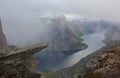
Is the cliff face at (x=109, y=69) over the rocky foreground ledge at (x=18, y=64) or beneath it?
over

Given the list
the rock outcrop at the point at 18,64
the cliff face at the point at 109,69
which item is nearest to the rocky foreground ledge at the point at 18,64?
the rock outcrop at the point at 18,64

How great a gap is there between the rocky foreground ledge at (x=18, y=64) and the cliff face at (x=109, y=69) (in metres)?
21.3

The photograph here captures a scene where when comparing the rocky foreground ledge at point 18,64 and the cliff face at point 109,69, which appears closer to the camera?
the cliff face at point 109,69

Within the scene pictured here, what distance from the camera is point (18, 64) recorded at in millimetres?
52156

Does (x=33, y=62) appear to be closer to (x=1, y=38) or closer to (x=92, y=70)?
(x=1, y=38)

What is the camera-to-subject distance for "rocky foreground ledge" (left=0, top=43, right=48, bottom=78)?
1991 inches

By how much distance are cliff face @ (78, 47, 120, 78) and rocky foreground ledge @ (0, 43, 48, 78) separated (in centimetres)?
2128

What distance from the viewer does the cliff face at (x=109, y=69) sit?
30.7 meters

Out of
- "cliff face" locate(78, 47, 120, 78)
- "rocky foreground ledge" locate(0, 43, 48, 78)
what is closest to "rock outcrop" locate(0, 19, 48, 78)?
"rocky foreground ledge" locate(0, 43, 48, 78)

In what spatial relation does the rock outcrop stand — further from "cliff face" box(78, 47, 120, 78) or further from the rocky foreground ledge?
"cliff face" box(78, 47, 120, 78)

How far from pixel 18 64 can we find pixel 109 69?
24.6 m

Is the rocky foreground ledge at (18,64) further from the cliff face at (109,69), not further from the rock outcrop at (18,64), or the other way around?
the cliff face at (109,69)

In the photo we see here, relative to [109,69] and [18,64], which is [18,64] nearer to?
[18,64]

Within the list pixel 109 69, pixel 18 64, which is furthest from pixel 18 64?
pixel 109 69
